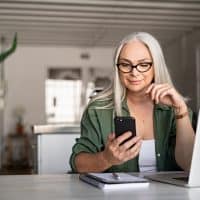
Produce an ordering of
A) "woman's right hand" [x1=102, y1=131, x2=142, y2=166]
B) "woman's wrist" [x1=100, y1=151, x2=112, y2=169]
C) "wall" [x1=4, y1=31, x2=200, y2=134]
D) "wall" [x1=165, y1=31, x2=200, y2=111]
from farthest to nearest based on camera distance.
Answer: "wall" [x1=4, y1=31, x2=200, y2=134] → "wall" [x1=165, y1=31, x2=200, y2=111] → "woman's wrist" [x1=100, y1=151, x2=112, y2=169] → "woman's right hand" [x1=102, y1=131, x2=142, y2=166]

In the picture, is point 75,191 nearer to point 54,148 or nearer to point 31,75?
point 54,148

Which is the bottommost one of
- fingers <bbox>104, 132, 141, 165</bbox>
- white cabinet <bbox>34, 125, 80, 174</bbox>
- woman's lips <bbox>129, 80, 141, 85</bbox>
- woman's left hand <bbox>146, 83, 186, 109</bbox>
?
white cabinet <bbox>34, 125, 80, 174</bbox>

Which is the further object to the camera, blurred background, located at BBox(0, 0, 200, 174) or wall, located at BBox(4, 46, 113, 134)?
wall, located at BBox(4, 46, 113, 134)

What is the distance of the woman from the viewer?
5.43 feet

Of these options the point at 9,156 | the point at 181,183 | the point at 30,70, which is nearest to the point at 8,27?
the point at 30,70

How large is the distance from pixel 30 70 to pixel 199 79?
161 inches

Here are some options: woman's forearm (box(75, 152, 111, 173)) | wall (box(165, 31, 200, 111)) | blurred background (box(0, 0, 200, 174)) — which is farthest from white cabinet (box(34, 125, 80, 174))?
wall (box(165, 31, 200, 111))

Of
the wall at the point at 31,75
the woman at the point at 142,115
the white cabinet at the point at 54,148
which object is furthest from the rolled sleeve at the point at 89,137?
the wall at the point at 31,75

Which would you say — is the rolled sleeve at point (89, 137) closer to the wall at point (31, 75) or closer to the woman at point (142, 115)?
the woman at point (142, 115)

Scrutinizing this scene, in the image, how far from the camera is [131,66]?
1.73m

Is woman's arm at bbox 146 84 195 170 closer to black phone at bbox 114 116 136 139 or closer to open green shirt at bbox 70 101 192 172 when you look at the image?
open green shirt at bbox 70 101 192 172

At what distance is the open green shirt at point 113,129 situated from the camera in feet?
5.82

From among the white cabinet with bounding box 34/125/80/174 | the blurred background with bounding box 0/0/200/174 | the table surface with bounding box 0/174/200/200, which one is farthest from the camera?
the blurred background with bounding box 0/0/200/174

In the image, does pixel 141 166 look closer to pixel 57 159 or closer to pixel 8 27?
pixel 57 159
